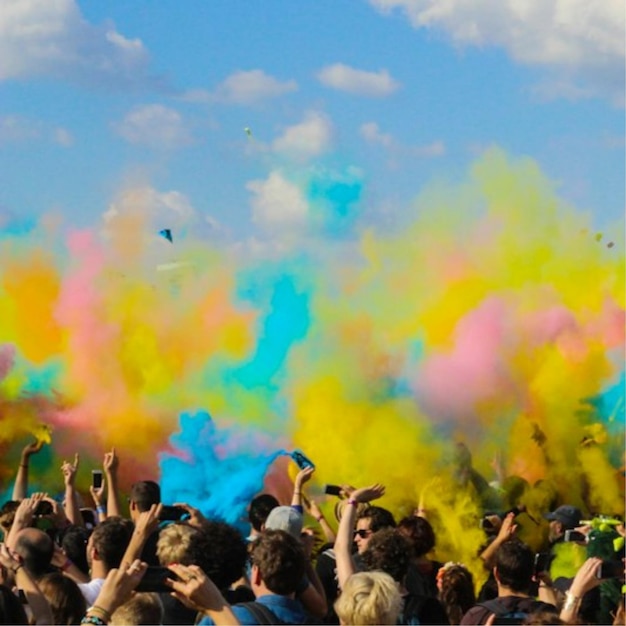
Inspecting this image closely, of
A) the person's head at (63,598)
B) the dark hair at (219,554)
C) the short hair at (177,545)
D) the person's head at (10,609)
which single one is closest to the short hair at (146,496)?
the short hair at (177,545)

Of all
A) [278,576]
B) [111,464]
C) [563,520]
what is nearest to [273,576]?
[278,576]

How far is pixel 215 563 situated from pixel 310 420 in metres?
9.07

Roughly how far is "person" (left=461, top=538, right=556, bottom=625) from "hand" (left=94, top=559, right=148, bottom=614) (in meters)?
1.98

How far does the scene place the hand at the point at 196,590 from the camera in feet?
14.7

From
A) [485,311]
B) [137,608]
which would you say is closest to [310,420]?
[485,311]

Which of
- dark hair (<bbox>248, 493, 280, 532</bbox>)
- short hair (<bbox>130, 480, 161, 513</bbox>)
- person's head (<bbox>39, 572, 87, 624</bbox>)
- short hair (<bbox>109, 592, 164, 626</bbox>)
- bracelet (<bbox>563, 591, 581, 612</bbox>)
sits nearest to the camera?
short hair (<bbox>109, 592, 164, 626</bbox>)

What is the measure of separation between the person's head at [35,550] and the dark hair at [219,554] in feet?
2.93

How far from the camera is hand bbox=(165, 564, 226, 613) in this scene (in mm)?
4480

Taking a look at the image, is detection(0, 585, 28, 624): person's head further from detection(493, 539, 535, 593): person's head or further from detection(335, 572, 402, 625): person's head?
detection(493, 539, 535, 593): person's head

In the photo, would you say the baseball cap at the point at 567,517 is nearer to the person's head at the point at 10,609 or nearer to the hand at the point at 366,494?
the hand at the point at 366,494

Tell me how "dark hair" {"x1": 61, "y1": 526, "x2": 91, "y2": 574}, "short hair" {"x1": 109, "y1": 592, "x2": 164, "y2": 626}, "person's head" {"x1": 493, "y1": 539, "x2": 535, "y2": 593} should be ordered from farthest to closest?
"dark hair" {"x1": 61, "y1": 526, "x2": 91, "y2": 574} < "person's head" {"x1": 493, "y1": 539, "x2": 535, "y2": 593} < "short hair" {"x1": 109, "y1": 592, "x2": 164, "y2": 626}

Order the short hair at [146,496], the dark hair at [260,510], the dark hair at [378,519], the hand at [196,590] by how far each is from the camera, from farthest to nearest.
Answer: the short hair at [146,496]
the dark hair at [260,510]
the dark hair at [378,519]
the hand at [196,590]

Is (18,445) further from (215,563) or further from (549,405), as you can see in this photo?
(215,563)

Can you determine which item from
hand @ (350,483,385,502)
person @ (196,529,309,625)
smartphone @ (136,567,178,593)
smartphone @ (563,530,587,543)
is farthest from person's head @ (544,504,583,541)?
smartphone @ (136,567,178,593)
